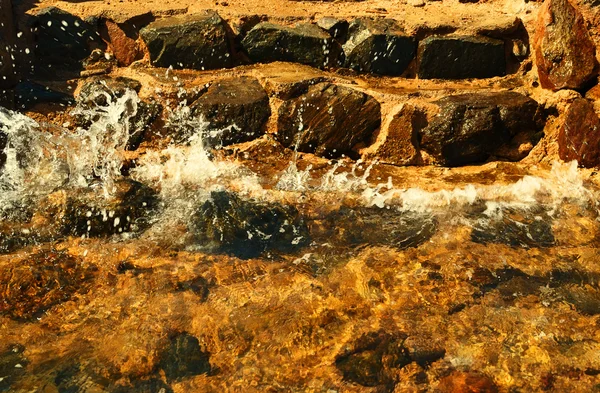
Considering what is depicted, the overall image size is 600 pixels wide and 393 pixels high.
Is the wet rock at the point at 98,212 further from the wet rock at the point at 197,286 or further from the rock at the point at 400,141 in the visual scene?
the rock at the point at 400,141

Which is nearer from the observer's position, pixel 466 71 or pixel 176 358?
pixel 176 358

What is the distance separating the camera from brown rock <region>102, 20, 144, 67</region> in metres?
4.13

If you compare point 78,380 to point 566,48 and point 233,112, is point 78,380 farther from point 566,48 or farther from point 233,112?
point 566,48

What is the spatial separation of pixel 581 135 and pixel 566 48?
661 millimetres

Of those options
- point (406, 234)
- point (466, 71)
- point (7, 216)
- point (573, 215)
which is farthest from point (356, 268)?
point (466, 71)

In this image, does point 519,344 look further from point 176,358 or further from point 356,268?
point 176,358

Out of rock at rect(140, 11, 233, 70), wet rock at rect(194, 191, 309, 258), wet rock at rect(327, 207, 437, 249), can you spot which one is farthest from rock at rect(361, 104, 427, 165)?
rock at rect(140, 11, 233, 70)

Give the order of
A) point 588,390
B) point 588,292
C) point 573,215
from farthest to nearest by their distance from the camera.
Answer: point 573,215 < point 588,292 < point 588,390

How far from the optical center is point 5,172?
3.46 m

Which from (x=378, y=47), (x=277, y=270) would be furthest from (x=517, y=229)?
(x=378, y=47)

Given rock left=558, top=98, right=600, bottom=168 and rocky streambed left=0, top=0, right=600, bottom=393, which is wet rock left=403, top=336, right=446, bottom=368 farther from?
rock left=558, top=98, right=600, bottom=168

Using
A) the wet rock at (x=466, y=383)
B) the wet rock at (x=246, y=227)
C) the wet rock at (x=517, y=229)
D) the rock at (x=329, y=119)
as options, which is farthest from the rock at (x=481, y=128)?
the wet rock at (x=466, y=383)

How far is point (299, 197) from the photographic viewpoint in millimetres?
3412

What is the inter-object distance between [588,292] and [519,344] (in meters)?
0.58
